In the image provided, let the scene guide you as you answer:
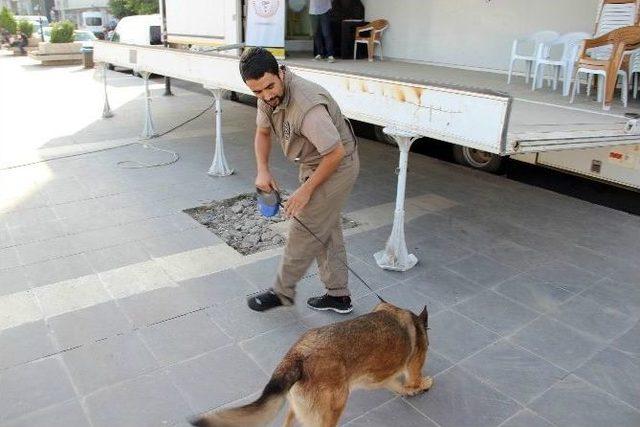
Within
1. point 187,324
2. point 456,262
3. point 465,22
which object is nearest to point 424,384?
point 187,324

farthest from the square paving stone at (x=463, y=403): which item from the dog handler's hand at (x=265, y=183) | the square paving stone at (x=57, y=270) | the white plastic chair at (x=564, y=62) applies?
the white plastic chair at (x=564, y=62)

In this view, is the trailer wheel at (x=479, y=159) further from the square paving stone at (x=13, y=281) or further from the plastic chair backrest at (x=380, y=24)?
the square paving stone at (x=13, y=281)

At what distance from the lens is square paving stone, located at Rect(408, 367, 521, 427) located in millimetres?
2678

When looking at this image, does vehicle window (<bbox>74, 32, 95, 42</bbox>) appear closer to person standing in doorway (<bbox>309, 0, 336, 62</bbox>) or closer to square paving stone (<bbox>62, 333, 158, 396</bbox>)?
person standing in doorway (<bbox>309, 0, 336, 62</bbox>)

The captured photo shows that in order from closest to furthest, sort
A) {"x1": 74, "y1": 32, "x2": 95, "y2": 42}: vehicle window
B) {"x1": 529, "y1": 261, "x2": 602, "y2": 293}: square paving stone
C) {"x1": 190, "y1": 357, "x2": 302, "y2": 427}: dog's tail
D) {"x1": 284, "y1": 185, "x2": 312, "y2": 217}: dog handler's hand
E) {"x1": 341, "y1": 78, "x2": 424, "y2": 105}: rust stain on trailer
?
{"x1": 190, "y1": 357, "x2": 302, "y2": 427}: dog's tail < {"x1": 284, "y1": 185, "x2": 312, "y2": 217}: dog handler's hand < {"x1": 341, "y1": 78, "x2": 424, "y2": 105}: rust stain on trailer < {"x1": 529, "y1": 261, "x2": 602, "y2": 293}: square paving stone < {"x1": 74, "y1": 32, "x2": 95, "y2": 42}: vehicle window

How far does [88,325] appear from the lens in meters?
3.39

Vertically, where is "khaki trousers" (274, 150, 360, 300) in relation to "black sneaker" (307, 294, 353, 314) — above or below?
above

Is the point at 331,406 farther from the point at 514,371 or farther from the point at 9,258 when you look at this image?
the point at 9,258

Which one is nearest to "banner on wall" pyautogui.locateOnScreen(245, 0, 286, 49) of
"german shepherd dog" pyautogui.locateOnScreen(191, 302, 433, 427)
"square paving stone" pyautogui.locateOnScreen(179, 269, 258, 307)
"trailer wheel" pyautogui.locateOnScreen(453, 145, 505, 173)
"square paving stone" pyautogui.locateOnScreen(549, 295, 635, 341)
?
"trailer wheel" pyautogui.locateOnScreen(453, 145, 505, 173)

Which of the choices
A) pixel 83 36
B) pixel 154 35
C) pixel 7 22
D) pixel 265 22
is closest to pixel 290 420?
pixel 265 22

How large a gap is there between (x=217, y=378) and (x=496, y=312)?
1989mm

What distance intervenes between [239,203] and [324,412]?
3805 mm

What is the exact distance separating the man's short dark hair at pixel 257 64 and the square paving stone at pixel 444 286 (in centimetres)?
209

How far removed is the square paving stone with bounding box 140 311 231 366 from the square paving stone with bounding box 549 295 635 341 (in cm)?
233
